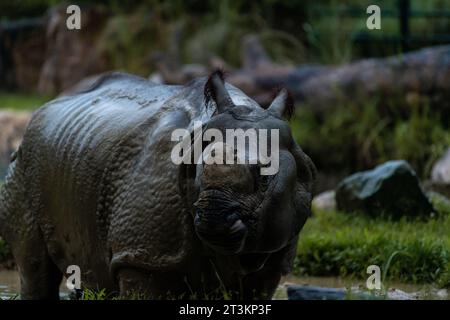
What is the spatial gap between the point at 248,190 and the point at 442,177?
7.34 metres

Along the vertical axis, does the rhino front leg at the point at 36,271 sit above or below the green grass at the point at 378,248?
above

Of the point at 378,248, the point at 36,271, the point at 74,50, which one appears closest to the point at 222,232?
the point at 36,271

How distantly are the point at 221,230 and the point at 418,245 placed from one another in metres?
3.71

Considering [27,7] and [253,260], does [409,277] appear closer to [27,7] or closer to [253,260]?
[253,260]

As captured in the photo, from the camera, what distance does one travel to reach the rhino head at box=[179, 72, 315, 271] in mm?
5027

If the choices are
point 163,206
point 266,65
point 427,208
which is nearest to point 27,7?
point 266,65

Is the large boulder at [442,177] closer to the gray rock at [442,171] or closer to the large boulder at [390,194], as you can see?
the gray rock at [442,171]

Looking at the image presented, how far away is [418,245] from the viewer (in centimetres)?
840

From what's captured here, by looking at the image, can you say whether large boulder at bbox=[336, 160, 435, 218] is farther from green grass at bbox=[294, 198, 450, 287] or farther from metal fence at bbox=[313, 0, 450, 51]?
metal fence at bbox=[313, 0, 450, 51]

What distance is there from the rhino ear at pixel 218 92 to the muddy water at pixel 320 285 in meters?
1.94

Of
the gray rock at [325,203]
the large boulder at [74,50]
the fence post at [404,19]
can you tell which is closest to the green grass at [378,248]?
the gray rock at [325,203]

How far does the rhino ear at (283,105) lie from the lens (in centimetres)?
562

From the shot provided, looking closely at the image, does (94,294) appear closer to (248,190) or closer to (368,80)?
(248,190)

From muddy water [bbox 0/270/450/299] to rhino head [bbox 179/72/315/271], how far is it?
1698mm
